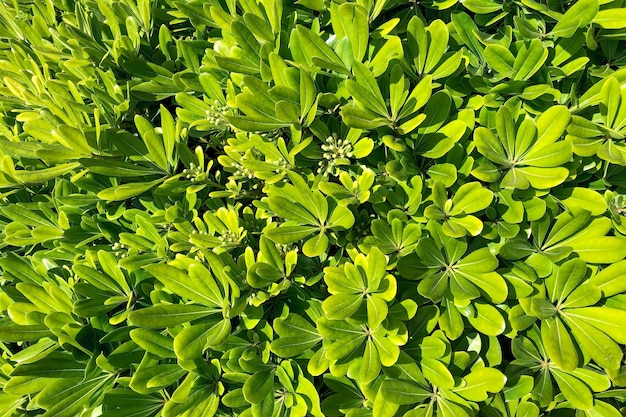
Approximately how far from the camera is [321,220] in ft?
4.82

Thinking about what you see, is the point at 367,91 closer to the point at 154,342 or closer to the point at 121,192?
the point at 121,192

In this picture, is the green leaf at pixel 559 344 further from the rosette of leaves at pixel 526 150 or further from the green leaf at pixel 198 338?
the green leaf at pixel 198 338

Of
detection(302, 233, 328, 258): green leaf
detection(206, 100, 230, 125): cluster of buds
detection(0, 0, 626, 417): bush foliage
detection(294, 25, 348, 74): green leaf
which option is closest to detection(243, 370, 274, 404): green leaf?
detection(0, 0, 626, 417): bush foliage

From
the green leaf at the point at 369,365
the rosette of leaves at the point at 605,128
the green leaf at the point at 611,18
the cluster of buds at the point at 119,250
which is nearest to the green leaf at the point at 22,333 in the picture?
the cluster of buds at the point at 119,250

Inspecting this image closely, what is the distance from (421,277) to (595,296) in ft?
1.61

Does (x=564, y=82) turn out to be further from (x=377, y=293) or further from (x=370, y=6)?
(x=377, y=293)

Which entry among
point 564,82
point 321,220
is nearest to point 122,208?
point 321,220

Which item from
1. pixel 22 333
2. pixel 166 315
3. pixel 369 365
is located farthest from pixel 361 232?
pixel 22 333

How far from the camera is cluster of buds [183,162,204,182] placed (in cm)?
166

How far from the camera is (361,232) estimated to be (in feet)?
5.11

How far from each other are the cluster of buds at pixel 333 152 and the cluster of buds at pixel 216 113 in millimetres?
414

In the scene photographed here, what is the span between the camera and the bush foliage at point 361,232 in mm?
1361

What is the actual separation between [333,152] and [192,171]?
0.53m

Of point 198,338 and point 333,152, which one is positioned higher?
point 333,152
